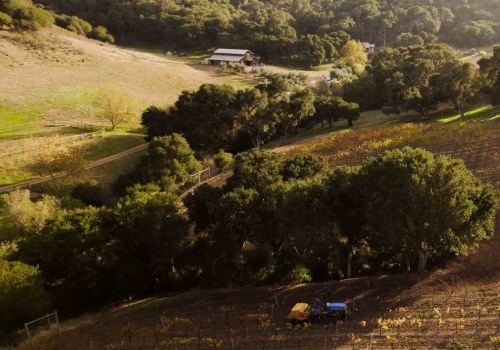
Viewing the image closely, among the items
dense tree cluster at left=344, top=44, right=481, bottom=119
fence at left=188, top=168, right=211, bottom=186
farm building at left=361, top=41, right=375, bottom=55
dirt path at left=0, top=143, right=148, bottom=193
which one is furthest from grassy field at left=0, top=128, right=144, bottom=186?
farm building at left=361, top=41, right=375, bottom=55

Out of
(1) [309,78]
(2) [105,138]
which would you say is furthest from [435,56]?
(2) [105,138]

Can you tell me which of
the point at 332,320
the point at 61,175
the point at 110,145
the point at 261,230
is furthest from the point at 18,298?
the point at 110,145

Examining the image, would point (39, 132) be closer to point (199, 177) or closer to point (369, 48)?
point (199, 177)

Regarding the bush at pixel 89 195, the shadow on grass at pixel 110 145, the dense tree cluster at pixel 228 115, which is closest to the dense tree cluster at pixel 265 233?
the bush at pixel 89 195

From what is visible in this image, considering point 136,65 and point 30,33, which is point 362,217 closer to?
point 136,65

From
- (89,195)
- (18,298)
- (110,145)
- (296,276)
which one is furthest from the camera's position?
(110,145)
